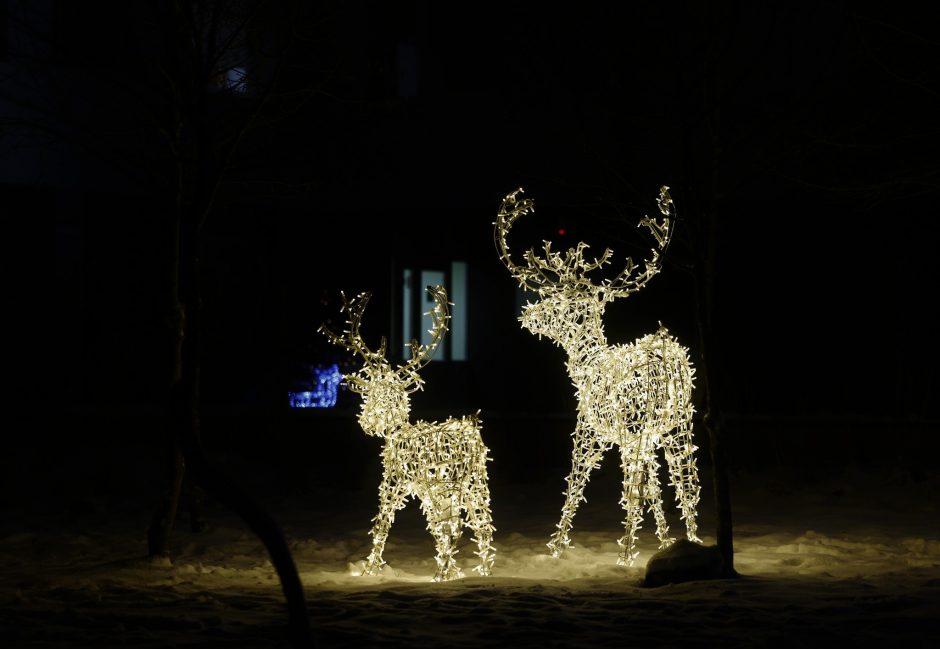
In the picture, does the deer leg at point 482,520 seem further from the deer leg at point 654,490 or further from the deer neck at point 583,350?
the deer leg at point 654,490

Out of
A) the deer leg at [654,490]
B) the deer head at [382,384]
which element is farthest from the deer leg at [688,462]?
the deer head at [382,384]

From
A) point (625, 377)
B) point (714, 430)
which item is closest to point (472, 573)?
point (625, 377)

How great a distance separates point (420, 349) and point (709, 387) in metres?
2.01

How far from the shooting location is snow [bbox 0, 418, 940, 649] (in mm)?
5375

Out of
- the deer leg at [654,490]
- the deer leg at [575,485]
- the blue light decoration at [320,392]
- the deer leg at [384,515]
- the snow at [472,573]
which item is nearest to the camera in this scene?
the snow at [472,573]

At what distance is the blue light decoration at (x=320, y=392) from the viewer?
16359 millimetres

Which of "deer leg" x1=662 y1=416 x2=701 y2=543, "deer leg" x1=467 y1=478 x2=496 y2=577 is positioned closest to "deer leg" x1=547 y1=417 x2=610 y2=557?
"deer leg" x1=662 y1=416 x2=701 y2=543

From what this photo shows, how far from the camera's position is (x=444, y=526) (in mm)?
7480

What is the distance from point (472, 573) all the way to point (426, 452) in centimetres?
105

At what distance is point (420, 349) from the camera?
7.52 meters

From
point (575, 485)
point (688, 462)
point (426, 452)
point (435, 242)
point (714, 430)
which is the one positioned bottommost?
point (575, 485)

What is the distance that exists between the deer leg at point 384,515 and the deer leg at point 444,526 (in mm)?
240

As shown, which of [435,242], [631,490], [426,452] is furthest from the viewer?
[435,242]

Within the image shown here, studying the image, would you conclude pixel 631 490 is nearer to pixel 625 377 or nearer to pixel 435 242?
pixel 625 377
